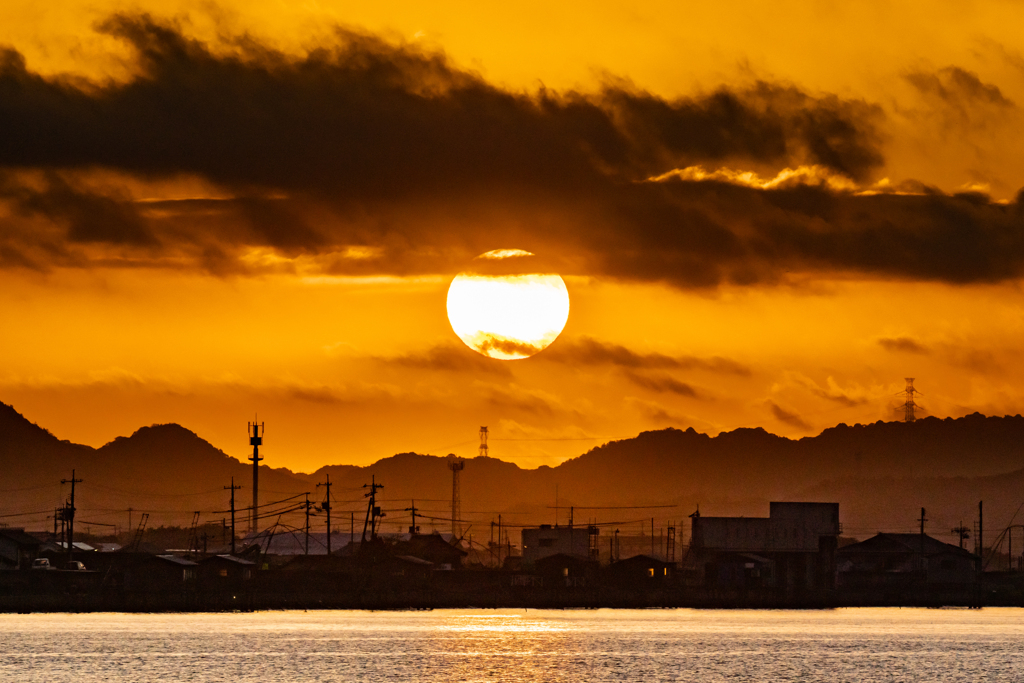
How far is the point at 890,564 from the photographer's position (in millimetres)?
191125

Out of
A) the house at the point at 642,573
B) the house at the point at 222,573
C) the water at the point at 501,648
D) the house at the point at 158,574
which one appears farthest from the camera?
the house at the point at 642,573

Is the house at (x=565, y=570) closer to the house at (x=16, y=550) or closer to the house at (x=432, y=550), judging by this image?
the house at (x=432, y=550)

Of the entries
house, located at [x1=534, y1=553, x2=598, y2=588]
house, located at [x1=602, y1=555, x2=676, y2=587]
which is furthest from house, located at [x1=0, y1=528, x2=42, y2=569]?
house, located at [x1=602, y1=555, x2=676, y2=587]

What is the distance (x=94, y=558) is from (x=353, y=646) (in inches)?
2110

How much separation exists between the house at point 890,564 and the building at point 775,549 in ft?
35.0

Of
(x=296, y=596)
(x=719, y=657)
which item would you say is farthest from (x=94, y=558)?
(x=719, y=657)

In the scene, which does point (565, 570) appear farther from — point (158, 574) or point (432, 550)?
point (158, 574)

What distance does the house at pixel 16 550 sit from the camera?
167m

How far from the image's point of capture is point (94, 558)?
167625mm

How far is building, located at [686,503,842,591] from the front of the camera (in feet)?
583

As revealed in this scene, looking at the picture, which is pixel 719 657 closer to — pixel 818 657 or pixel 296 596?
pixel 818 657

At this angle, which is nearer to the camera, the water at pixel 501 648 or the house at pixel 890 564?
the water at pixel 501 648

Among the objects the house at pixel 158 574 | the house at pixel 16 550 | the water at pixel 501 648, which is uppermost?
the house at pixel 16 550

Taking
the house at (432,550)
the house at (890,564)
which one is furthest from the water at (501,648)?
the house at (890,564)
